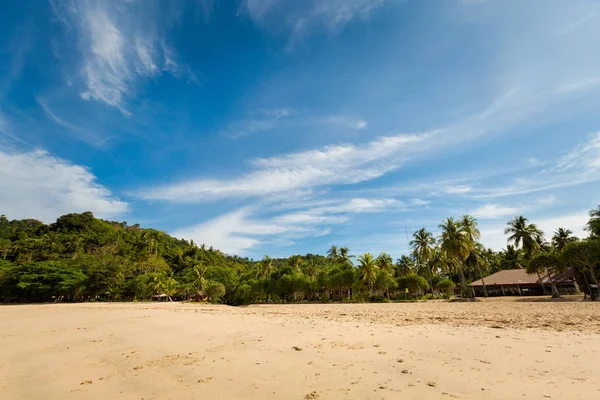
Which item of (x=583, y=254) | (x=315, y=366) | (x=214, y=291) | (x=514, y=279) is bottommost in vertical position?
(x=315, y=366)

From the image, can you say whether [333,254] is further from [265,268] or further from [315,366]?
[315,366]

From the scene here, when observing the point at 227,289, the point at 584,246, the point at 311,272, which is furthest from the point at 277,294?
the point at 584,246

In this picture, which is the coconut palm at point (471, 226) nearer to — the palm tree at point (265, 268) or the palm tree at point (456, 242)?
the palm tree at point (456, 242)

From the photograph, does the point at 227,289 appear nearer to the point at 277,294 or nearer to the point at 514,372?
the point at 277,294

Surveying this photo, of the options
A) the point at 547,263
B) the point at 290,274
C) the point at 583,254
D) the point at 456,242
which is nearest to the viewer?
the point at 583,254

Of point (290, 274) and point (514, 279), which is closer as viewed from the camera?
point (514, 279)

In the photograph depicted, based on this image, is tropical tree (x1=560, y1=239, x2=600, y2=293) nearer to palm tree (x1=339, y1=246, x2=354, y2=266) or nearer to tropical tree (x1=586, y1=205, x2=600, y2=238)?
tropical tree (x1=586, y1=205, x2=600, y2=238)

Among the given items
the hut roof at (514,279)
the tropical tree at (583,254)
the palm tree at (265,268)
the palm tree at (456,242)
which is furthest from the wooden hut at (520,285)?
the palm tree at (265,268)

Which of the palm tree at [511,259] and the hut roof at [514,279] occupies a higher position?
the palm tree at [511,259]

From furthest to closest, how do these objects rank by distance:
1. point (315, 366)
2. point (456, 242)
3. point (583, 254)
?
point (456, 242) < point (583, 254) < point (315, 366)

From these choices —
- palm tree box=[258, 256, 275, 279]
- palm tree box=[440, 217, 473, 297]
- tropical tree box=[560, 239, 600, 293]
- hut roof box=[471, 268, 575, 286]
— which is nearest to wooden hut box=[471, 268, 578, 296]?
hut roof box=[471, 268, 575, 286]

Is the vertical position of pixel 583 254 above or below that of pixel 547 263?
above

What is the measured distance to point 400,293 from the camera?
53406mm

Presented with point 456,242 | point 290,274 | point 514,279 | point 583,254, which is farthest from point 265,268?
point 583,254
